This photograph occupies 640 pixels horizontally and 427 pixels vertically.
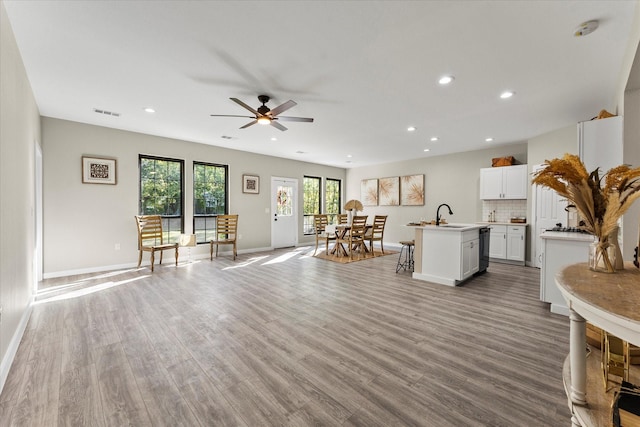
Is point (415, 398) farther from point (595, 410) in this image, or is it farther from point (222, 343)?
point (222, 343)

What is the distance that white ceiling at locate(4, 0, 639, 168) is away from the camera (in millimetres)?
2115

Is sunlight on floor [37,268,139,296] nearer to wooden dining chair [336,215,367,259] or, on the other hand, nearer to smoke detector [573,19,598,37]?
wooden dining chair [336,215,367,259]

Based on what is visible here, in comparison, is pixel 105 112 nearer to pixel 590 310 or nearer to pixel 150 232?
pixel 150 232

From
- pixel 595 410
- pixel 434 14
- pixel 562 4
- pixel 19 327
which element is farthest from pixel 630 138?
pixel 19 327

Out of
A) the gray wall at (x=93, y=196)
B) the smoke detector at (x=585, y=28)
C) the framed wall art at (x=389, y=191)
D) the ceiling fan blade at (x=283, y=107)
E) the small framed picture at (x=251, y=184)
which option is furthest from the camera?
the framed wall art at (x=389, y=191)

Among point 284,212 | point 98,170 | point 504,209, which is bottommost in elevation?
point 284,212

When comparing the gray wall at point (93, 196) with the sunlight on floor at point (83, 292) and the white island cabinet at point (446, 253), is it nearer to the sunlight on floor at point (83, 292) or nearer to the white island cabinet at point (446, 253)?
the sunlight on floor at point (83, 292)

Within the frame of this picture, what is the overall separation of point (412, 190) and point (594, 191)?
22.9 ft

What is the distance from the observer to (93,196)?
5023mm

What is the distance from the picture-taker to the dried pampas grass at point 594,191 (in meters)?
1.15

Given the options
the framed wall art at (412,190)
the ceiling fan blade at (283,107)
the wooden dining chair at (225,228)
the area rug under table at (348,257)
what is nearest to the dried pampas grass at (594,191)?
the ceiling fan blade at (283,107)

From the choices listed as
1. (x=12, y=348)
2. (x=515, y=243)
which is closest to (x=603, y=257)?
(x=12, y=348)

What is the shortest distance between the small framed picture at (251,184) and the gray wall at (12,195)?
4283 mm

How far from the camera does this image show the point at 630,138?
2.58m
